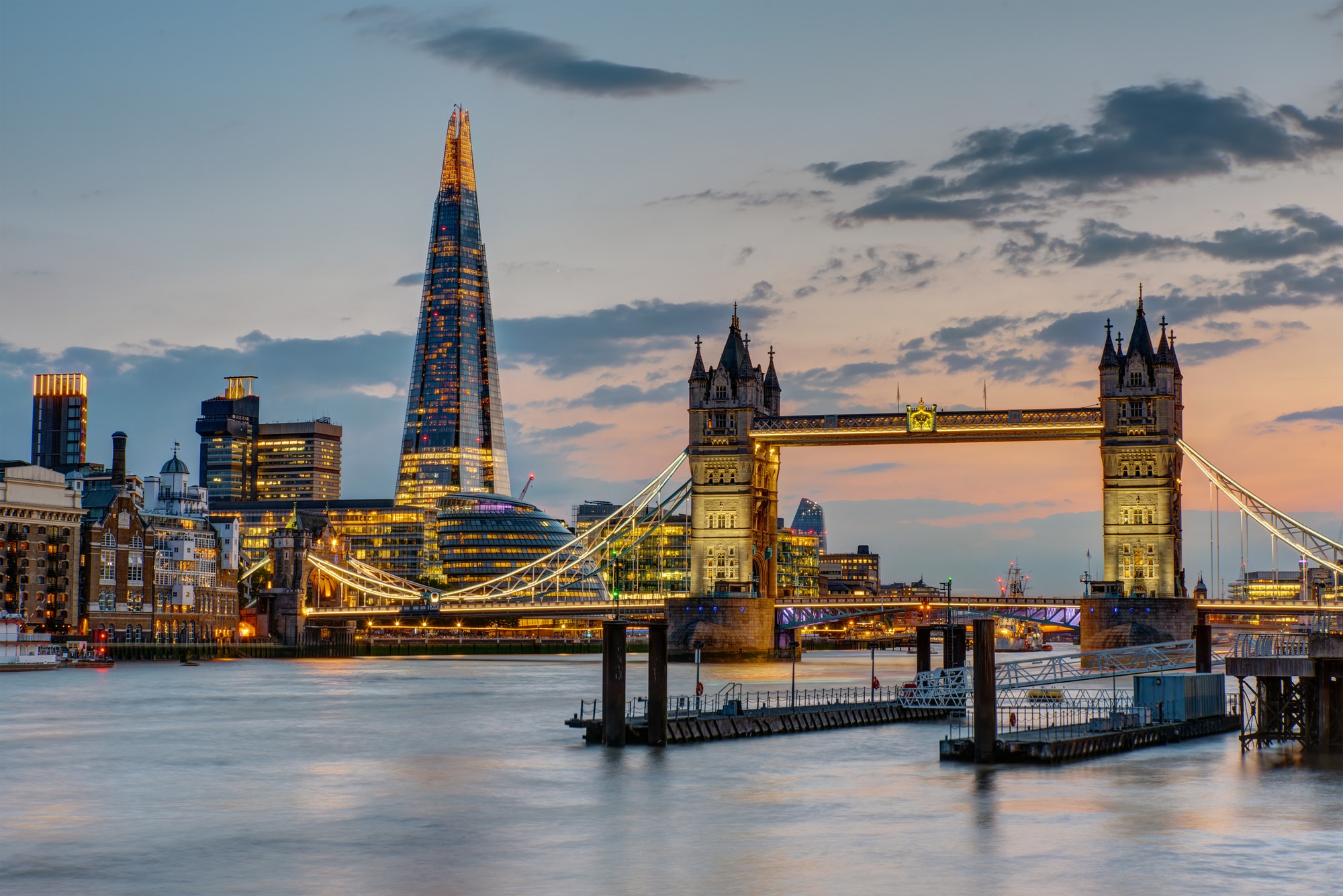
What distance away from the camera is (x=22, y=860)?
3341 centimetres

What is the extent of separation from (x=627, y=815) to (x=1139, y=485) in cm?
8575

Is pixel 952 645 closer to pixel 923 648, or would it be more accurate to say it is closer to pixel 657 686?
Answer: pixel 923 648

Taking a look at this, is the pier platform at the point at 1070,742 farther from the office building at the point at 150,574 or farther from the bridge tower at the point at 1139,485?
the office building at the point at 150,574

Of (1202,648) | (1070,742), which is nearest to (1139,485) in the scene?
(1202,648)

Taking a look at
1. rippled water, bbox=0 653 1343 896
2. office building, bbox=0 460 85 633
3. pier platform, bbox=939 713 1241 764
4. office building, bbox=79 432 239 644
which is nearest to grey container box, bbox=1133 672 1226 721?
pier platform, bbox=939 713 1241 764

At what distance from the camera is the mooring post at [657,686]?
1941 inches

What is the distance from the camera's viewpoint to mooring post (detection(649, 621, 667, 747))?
162ft

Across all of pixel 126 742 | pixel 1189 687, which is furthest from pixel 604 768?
pixel 1189 687

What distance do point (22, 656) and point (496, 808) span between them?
276ft

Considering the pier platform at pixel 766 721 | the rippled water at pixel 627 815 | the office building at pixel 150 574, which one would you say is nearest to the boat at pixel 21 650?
the office building at pixel 150 574

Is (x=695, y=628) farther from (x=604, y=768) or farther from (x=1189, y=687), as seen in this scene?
(x=604, y=768)

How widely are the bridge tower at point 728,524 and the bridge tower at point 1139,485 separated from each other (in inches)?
927

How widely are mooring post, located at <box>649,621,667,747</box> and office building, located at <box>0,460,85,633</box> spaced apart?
93.0 meters

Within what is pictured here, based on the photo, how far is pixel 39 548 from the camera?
134250 millimetres
